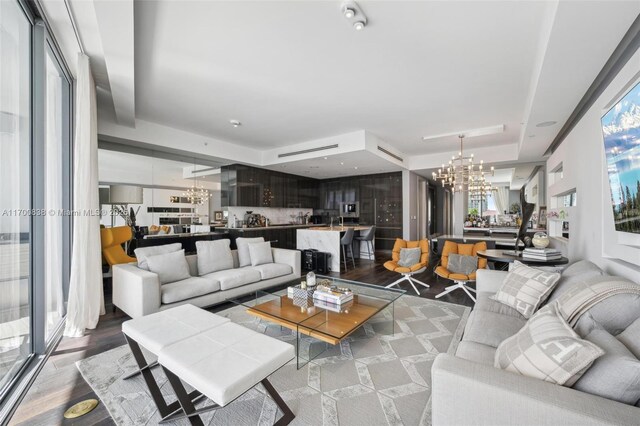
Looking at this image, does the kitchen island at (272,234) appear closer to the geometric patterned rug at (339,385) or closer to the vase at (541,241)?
the geometric patterned rug at (339,385)

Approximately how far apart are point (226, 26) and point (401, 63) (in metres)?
1.80

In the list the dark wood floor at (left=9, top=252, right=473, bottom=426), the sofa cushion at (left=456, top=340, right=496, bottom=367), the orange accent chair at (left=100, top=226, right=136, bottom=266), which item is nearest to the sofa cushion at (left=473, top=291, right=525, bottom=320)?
the sofa cushion at (left=456, top=340, right=496, bottom=367)

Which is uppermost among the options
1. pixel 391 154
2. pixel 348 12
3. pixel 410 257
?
pixel 348 12

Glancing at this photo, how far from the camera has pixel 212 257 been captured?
3.82 m

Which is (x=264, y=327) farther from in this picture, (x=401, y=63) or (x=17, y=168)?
(x=401, y=63)

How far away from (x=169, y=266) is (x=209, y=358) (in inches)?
87.2

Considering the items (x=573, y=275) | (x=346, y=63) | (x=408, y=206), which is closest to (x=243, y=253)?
(x=346, y=63)

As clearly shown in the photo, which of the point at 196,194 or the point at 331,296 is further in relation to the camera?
the point at 196,194

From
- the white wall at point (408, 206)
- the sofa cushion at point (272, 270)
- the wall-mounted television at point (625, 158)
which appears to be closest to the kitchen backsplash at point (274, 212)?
the sofa cushion at point (272, 270)

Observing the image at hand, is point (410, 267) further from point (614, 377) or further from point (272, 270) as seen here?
point (614, 377)

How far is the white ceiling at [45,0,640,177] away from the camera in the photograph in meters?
2.11

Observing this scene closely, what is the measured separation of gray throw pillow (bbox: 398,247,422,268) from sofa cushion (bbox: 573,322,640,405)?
319cm

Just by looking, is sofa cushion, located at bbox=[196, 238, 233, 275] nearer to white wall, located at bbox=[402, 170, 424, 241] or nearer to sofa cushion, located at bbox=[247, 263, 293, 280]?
sofa cushion, located at bbox=[247, 263, 293, 280]

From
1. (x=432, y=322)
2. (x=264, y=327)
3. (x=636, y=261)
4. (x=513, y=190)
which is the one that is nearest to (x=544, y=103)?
(x=636, y=261)
